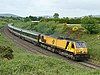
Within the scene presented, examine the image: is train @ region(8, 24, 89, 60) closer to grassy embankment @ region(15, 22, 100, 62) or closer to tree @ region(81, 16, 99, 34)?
grassy embankment @ region(15, 22, 100, 62)

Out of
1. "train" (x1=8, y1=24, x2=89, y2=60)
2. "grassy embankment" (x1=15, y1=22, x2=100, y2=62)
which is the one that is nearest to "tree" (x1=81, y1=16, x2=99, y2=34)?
"grassy embankment" (x1=15, y1=22, x2=100, y2=62)

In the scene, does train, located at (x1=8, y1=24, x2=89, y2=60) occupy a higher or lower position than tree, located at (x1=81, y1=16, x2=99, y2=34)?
lower

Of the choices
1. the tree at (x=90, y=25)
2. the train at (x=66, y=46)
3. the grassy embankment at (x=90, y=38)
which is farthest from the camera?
the tree at (x=90, y=25)

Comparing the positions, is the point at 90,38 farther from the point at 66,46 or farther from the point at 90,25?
the point at 66,46

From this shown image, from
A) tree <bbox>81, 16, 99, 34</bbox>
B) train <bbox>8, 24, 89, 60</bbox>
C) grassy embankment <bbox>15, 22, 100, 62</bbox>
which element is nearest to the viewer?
train <bbox>8, 24, 89, 60</bbox>

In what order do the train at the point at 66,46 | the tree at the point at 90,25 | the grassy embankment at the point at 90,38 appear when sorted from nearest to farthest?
the train at the point at 66,46, the grassy embankment at the point at 90,38, the tree at the point at 90,25

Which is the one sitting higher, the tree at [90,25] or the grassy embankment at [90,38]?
the tree at [90,25]

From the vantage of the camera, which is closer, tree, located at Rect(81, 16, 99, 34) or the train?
the train

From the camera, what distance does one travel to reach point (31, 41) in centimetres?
6606

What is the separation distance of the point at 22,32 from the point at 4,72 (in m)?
56.3

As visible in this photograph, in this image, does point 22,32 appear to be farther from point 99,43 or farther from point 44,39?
point 99,43

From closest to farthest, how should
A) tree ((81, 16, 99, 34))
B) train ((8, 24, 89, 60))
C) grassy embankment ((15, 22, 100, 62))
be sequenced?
train ((8, 24, 89, 60)) → grassy embankment ((15, 22, 100, 62)) → tree ((81, 16, 99, 34))

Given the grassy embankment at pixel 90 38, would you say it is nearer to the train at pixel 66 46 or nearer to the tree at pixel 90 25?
the tree at pixel 90 25

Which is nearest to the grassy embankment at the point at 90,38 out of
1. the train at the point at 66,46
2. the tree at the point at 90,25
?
the tree at the point at 90,25
